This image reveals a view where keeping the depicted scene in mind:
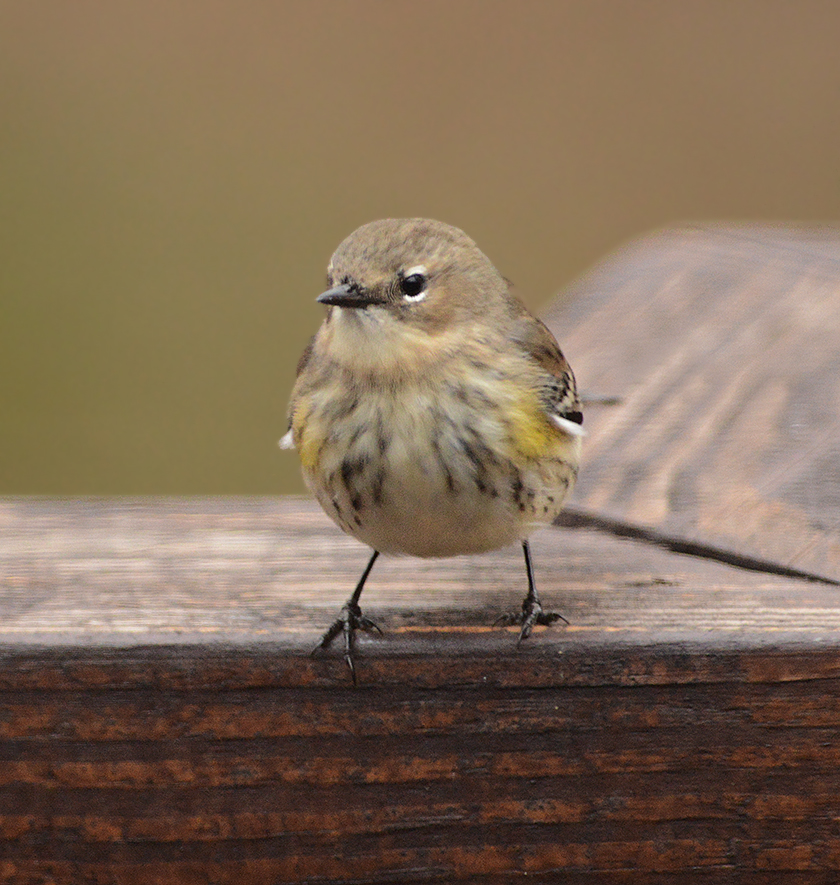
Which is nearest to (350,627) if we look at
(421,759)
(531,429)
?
(421,759)

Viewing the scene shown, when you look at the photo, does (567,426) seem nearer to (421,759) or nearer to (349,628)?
(349,628)

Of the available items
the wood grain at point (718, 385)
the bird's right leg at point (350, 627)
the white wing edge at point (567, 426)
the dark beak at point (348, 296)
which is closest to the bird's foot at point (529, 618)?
the bird's right leg at point (350, 627)

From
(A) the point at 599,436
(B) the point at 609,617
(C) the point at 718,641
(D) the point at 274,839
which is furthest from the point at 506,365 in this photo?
(D) the point at 274,839

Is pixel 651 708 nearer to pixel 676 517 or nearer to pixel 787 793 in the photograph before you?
pixel 787 793

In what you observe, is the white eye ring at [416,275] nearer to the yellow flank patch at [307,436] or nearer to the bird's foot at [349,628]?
the yellow flank patch at [307,436]

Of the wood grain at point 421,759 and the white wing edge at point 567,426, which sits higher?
the white wing edge at point 567,426

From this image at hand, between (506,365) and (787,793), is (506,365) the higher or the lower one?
the higher one

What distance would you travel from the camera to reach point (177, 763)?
5.38 ft

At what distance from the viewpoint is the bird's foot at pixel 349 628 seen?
1.67 metres

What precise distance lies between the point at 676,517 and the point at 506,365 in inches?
17.8

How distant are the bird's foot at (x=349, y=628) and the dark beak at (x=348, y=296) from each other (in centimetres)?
60

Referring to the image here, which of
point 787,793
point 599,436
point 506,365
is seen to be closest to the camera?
point 787,793

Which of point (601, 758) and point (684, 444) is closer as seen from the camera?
point (601, 758)

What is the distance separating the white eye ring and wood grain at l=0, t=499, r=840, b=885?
37.9 inches
